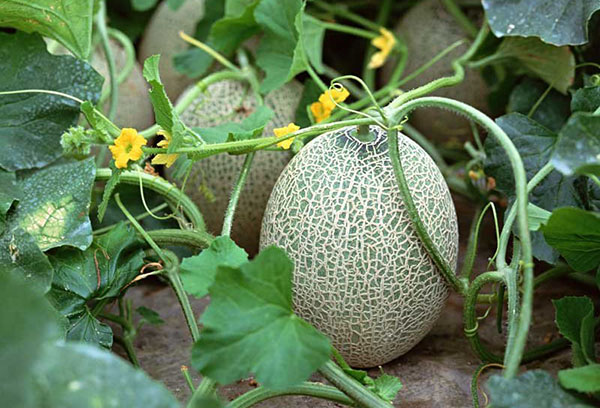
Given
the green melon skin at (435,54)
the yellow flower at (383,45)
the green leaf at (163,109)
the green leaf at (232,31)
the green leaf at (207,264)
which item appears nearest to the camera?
the green leaf at (207,264)

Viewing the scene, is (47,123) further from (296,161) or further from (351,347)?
(351,347)

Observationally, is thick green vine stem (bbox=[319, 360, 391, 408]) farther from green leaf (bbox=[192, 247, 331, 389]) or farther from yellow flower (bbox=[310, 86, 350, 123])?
yellow flower (bbox=[310, 86, 350, 123])

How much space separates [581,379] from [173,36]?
1409 mm

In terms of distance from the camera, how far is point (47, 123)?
1.38 m

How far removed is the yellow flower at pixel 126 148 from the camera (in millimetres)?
1144

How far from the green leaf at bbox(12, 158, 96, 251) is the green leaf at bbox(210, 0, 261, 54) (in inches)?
19.6

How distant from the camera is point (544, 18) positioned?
4.51 ft

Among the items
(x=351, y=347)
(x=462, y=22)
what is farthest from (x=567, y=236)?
(x=462, y=22)

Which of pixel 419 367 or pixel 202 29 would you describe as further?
pixel 202 29

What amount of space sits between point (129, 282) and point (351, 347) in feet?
1.29

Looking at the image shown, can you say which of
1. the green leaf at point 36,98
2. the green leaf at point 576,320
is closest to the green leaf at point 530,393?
the green leaf at point 576,320

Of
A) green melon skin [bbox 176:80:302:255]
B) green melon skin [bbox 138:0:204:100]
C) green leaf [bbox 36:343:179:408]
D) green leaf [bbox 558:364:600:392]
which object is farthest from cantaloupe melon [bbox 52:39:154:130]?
green leaf [bbox 558:364:600:392]

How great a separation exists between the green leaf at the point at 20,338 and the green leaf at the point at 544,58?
3.91 feet

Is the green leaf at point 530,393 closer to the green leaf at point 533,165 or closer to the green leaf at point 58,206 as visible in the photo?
the green leaf at point 533,165
